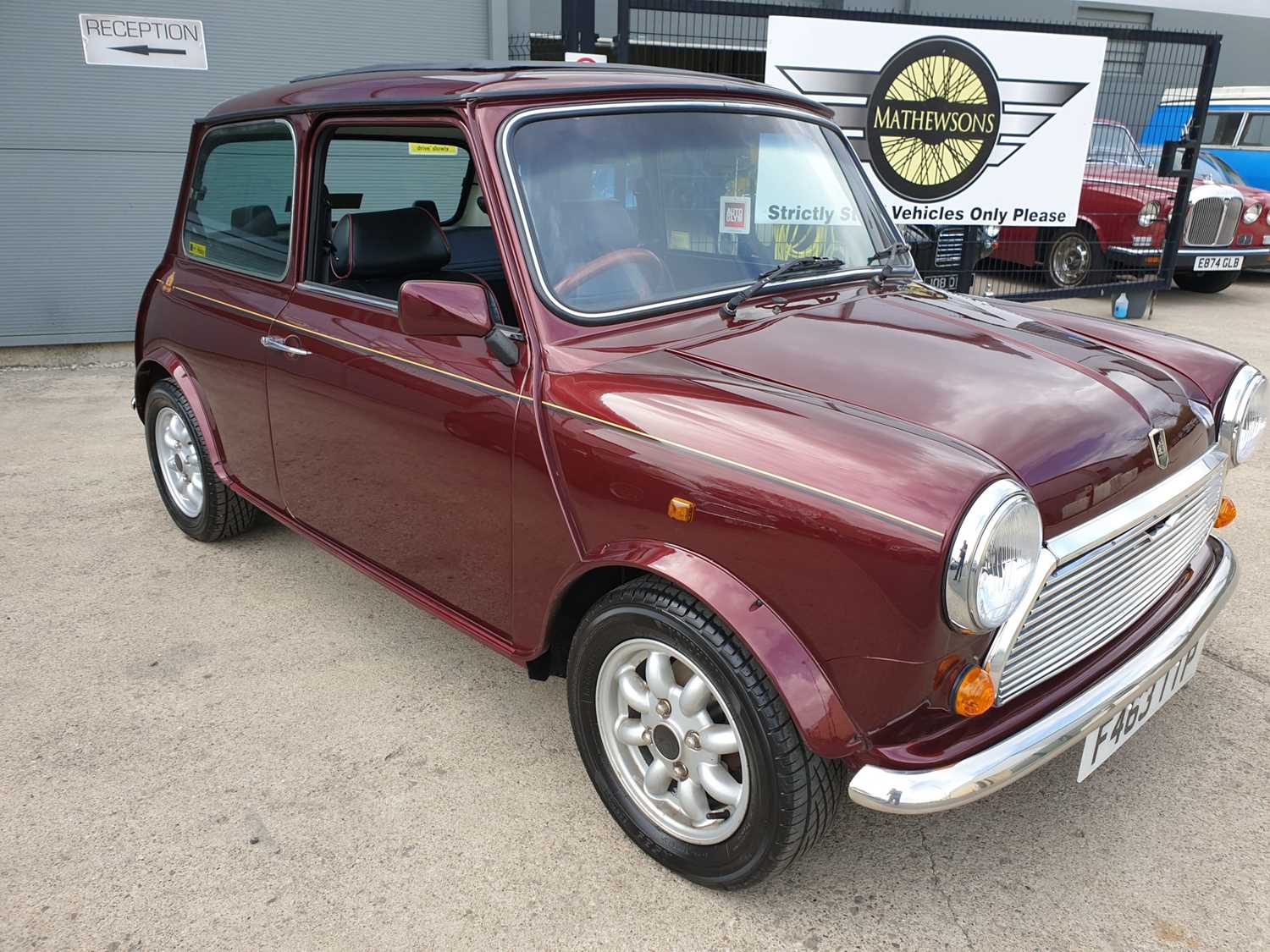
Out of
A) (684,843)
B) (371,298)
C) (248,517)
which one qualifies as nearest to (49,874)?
(684,843)

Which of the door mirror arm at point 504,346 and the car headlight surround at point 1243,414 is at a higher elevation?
the door mirror arm at point 504,346

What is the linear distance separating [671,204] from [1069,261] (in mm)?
8152

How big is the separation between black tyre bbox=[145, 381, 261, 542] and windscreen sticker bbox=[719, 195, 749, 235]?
2356mm

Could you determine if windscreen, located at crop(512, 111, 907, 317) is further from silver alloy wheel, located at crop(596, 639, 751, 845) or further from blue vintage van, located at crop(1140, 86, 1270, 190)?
blue vintage van, located at crop(1140, 86, 1270, 190)

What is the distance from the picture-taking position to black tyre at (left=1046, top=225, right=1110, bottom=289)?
Result: 30.4ft

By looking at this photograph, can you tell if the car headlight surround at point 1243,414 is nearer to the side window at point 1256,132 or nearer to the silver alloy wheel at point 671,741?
the silver alloy wheel at point 671,741

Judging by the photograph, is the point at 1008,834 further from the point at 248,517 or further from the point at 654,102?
the point at 248,517

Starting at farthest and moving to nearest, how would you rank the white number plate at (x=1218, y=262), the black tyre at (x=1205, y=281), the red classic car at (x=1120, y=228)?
1. the black tyre at (x=1205, y=281)
2. the white number plate at (x=1218, y=262)
3. the red classic car at (x=1120, y=228)

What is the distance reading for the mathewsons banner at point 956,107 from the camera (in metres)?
7.11

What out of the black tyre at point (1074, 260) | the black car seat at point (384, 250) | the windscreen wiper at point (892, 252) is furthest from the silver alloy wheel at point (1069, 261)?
the black car seat at point (384, 250)

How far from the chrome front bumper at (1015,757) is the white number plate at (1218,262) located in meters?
9.11

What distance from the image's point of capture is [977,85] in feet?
24.8

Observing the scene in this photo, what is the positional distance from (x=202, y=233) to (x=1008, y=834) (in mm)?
3653

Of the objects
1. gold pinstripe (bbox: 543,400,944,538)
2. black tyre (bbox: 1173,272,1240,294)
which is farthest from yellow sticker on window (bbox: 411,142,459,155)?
black tyre (bbox: 1173,272,1240,294)
